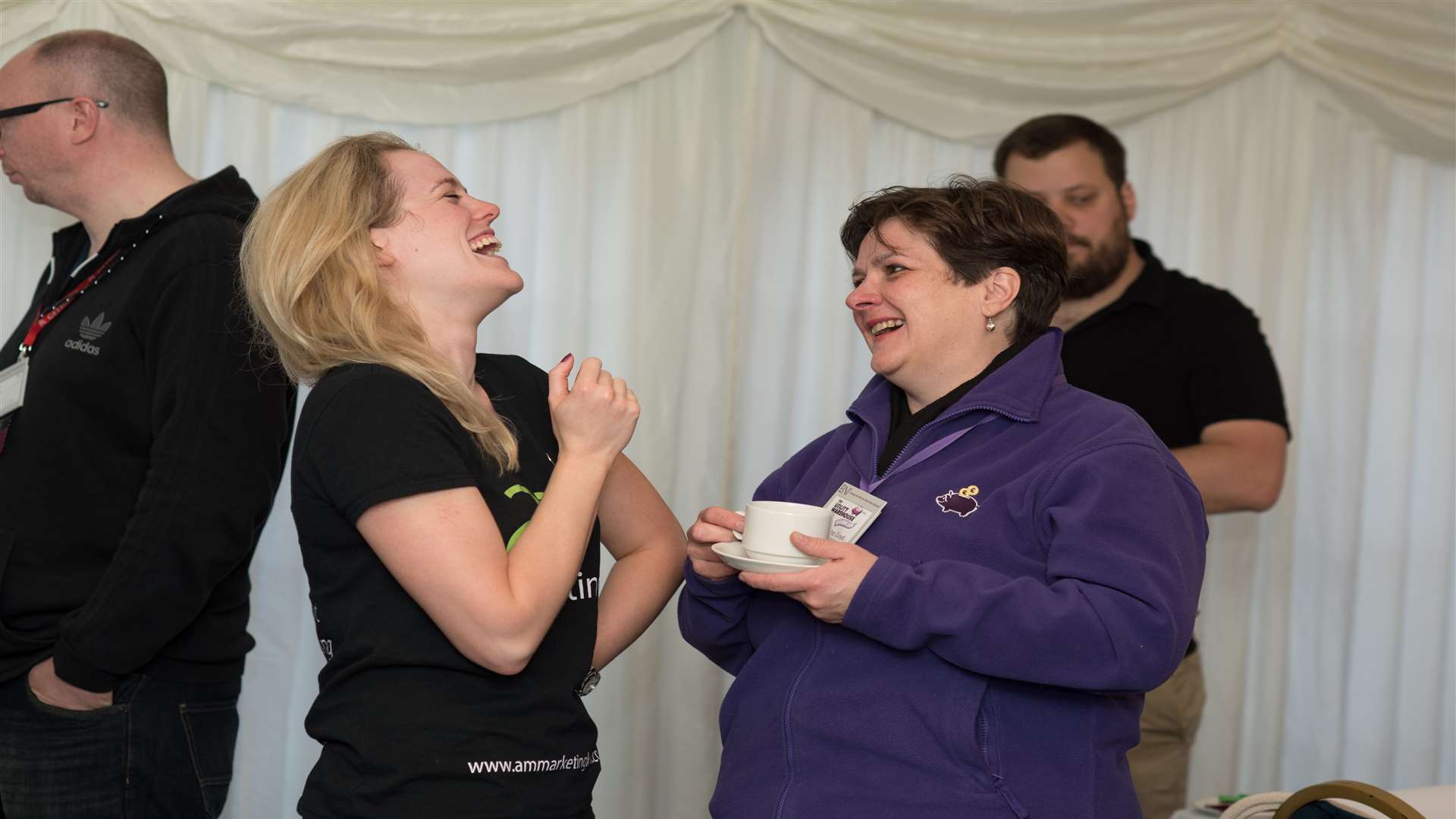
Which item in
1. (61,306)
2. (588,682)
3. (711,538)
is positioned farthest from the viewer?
(61,306)

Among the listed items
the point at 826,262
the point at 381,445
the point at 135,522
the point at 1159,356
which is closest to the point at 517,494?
the point at 381,445

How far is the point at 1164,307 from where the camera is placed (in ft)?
9.43

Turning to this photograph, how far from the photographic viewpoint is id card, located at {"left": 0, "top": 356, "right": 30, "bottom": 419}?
2.27m

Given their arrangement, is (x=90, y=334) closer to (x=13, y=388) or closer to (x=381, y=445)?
(x=13, y=388)

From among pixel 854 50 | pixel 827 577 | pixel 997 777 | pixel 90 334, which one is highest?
pixel 854 50

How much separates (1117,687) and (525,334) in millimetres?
2178

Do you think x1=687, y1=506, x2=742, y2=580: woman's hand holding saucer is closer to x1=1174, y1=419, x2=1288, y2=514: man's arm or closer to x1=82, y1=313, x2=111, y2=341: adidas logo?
x1=82, y1=313, x2=111, y2=341: adidas logo

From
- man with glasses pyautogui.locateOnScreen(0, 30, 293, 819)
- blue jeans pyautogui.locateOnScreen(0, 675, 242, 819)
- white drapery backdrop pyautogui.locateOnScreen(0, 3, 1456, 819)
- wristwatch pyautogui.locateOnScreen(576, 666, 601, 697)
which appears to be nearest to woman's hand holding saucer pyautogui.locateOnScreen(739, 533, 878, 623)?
wristwatch pyautogui.locateOnScreen(576, 666, 601, 697)

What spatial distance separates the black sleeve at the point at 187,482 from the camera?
208cm

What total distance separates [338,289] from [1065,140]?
187 cm

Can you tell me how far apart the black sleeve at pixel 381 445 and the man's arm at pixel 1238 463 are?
5.47 feet

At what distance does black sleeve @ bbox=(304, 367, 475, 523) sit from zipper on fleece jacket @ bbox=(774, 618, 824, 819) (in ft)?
1.77

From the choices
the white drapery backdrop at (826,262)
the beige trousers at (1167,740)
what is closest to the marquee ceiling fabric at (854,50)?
the white drapery backdrop at (826,262)

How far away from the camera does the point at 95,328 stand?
7.36 ft
